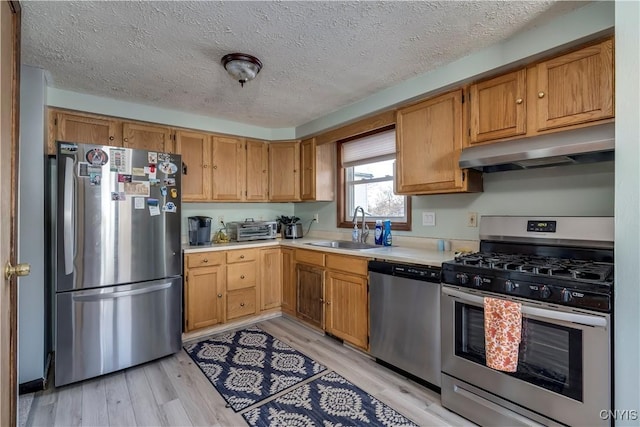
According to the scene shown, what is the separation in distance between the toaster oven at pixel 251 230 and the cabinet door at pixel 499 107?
2385 mm

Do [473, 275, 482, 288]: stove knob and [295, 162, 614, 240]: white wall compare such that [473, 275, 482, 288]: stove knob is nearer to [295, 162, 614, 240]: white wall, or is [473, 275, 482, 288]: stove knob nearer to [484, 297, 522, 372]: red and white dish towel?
[484, 297, 522, 372]: red and white dish towel

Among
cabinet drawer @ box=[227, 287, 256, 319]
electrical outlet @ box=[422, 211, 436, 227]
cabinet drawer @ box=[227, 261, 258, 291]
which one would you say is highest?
electrical outlet @ box=[422, 211, 436, 227]

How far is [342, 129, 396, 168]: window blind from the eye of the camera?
3125 millimetres

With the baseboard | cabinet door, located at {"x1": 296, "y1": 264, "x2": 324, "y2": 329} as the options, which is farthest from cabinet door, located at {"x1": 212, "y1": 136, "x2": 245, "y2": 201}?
the baseboard

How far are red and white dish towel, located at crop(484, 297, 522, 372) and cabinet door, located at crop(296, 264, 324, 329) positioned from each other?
5.19 ft

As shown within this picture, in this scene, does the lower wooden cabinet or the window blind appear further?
the window blind

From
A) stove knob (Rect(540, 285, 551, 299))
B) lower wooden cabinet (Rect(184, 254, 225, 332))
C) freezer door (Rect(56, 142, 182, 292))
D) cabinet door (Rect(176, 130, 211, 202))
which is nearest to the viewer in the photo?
stove knob (Rect(540, 285, 551, 299))

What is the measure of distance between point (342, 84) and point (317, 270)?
1.70 metres

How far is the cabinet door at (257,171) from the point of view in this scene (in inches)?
146

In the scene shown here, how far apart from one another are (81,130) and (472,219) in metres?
3.40

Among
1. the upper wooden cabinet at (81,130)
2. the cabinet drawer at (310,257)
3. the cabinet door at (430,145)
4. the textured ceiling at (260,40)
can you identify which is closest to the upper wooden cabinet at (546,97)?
the cabinet door at (430,145)

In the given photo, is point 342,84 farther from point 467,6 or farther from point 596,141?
point 596,141

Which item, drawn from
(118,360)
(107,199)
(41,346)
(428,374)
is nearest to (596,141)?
(428,374)

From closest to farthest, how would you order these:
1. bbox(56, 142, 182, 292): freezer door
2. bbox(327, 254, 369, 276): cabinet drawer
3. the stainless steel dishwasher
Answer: the stainless steel dishwasher, bbox(56, 142, 182, 292): freezer door, bbox(327, 254, 369, 276): cabinet drawer
